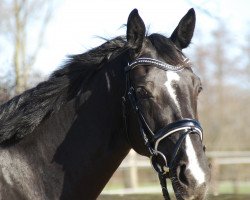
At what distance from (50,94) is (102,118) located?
0.44 metres

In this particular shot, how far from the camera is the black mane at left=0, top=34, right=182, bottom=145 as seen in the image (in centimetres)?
392

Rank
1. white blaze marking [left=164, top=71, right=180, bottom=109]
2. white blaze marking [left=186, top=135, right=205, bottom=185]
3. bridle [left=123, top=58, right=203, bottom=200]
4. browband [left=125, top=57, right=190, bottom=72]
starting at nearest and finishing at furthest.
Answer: white blaze marking [left=186, top=135, right=205, bottom=185]
bridle [left=123, top=58, right=203, bottom=200]
white blaze marking [left=164, top=71, right=180, bottom=109]
browband [left=125, top=57, right=190, bottom=72]

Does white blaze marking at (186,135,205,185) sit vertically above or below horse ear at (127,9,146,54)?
below

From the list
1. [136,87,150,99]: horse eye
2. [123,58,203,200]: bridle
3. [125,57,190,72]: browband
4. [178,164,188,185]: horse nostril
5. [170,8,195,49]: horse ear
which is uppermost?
[170,8,195,49]: horse ear

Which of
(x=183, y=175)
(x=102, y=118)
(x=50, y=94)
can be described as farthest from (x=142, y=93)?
(x=50, y=94)

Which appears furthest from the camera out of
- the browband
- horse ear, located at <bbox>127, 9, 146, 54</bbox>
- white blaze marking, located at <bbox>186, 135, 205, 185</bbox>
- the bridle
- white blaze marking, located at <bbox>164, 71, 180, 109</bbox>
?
horse ear, located at <bbox>127, 9, 146, 54</bbox>

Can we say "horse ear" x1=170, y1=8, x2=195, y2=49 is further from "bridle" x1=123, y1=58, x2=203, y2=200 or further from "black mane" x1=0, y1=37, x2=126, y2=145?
"black mane" x1=0, y1=37, x2=126, y2=145

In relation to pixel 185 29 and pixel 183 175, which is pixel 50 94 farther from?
pixel 183 175

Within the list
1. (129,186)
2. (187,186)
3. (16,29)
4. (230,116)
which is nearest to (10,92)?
(187,186)

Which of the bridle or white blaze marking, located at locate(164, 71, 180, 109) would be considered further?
white blaze marking, located at locate(164, 71, 180, 109)

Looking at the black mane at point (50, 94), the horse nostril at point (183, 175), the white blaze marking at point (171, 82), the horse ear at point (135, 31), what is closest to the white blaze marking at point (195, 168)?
the horse nostril at point (183, 175)

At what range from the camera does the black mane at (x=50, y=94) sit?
394 cm

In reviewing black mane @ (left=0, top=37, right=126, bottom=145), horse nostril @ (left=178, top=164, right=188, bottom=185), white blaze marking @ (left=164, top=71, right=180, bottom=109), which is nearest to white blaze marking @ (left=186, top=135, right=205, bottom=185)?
horse nostril @ (left=178, top=164, right=188, bottom=185)

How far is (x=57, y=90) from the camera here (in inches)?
161
